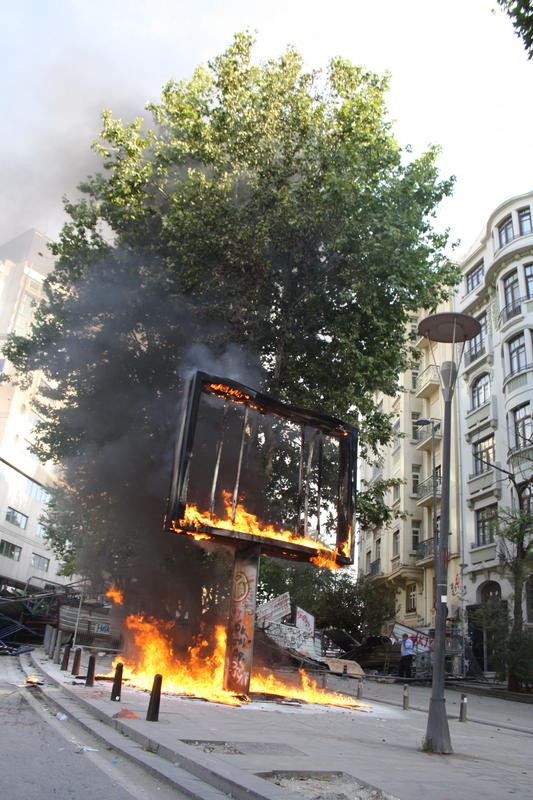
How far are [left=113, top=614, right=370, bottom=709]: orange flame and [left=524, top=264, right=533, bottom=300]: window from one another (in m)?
17.8

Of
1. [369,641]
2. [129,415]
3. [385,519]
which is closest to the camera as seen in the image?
[129,415]

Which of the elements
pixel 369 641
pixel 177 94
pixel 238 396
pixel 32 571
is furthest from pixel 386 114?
pixel 32 571

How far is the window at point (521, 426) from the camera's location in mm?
23766

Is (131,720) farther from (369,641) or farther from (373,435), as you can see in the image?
(369,641)

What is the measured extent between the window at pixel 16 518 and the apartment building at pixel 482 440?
23747mm

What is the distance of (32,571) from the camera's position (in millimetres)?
44094

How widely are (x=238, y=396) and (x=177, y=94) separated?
410 inches

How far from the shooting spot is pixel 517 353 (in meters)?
25.7

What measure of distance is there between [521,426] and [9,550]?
31768 mm

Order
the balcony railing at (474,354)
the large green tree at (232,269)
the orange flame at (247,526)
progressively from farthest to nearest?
the balcony railing at (474,354) < the large green tree at (232,269) < the orange flame at (247,526)

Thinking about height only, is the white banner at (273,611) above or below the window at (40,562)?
below

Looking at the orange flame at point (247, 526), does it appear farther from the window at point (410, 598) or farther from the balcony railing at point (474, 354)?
the window at point (410, 598)

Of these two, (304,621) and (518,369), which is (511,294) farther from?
(304,621)

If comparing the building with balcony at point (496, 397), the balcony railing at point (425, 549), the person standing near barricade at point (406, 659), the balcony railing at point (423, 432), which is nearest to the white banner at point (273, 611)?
the person standing near barricade at point (406, 659)
